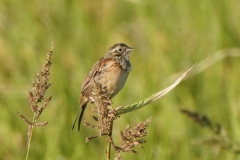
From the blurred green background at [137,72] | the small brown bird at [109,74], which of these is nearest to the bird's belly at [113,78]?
the small brown bird at [109,74]

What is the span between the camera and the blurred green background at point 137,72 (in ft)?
14.6

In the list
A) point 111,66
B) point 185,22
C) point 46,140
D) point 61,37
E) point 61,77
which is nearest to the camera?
point 111,66

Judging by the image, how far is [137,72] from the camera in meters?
5.74

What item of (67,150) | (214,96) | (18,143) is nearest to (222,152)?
(214,96)

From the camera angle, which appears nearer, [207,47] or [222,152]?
[222,152]

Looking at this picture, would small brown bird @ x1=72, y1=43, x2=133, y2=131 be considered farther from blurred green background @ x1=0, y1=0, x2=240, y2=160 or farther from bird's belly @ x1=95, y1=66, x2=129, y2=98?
blurred green background @ x1=0, y1=0, x2=240, y2=160

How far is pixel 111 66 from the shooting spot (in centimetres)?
391

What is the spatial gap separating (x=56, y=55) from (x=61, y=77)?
15.5 inches

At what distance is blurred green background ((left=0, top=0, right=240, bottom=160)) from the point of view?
444 cm

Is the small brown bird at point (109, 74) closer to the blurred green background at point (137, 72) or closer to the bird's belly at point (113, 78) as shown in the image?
the bird's belly at point (113, 78)

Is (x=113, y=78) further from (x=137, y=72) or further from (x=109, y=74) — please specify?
(x=137, y=72)

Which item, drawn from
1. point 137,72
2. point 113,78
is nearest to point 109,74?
point 113,78

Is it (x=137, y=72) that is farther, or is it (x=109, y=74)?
(x=137, y=72)

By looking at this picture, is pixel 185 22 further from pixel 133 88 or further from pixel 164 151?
pixel 164 151
